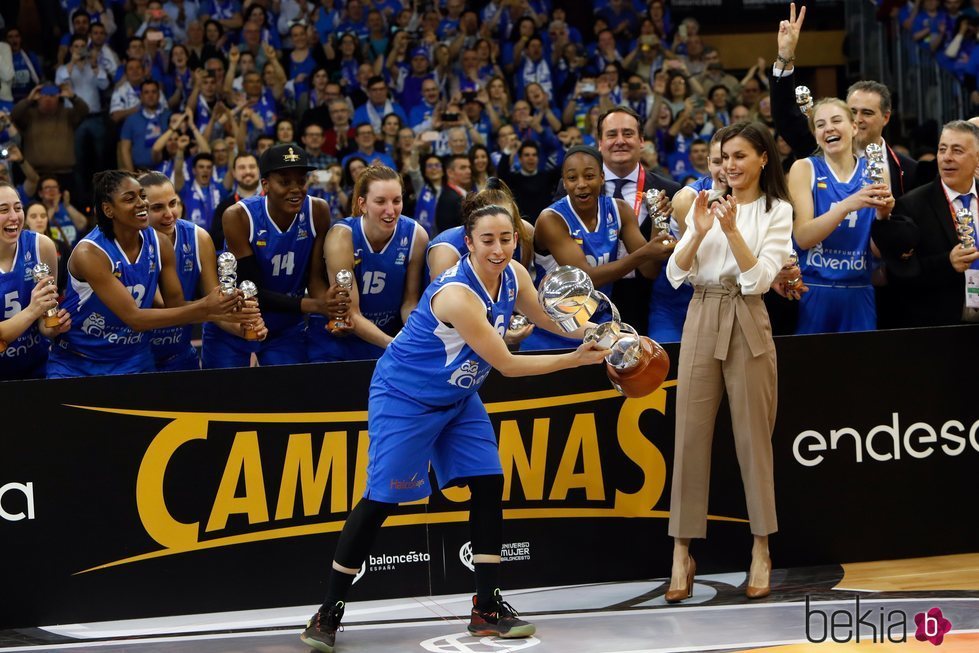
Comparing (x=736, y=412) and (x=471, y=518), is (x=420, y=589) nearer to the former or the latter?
(x=471, y=518)

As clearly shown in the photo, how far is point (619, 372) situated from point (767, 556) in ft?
4.67

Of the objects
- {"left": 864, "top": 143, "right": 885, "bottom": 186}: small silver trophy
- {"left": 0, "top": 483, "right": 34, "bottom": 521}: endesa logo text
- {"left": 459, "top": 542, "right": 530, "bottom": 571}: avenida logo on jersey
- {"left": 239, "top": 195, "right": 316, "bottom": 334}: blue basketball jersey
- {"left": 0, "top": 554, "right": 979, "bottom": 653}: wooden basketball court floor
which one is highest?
{"left": 864, "top": 143, "right": 885, "bottom": 186}: small silver trophy

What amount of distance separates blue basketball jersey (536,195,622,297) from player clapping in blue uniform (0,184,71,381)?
8.10ft

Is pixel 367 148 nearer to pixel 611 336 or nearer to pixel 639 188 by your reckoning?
pixel 639 188

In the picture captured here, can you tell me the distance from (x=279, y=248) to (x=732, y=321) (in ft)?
7.86

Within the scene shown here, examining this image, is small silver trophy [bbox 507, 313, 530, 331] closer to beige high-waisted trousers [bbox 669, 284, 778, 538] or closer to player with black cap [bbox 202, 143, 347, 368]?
beige high-waisted trousers [bbox 669, 284, 778, 538]

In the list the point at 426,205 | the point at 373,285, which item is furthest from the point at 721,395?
the point at 426,205

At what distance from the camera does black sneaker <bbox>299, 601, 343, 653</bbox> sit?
467 centimetres

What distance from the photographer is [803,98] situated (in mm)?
6188

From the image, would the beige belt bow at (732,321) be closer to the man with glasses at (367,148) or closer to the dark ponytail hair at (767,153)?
the dark ponytail hair at (767,153)

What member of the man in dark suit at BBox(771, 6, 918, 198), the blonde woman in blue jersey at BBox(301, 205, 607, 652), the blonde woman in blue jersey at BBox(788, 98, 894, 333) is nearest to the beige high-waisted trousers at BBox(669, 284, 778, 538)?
the blonde woman in blue jersey at BBox(788, 98, 894, 333)

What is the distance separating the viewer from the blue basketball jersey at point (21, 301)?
563cm

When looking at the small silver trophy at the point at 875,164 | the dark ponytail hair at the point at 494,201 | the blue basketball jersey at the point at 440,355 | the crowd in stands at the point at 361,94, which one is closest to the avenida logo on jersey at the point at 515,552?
the blue basketball jersey at the point at 440,355

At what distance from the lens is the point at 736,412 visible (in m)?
5.25
